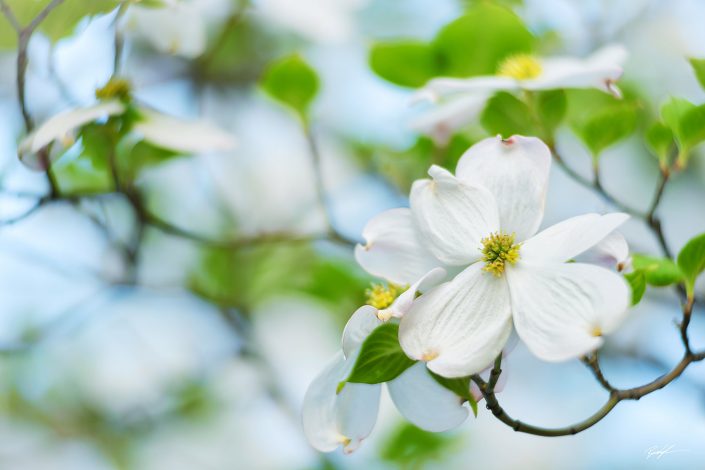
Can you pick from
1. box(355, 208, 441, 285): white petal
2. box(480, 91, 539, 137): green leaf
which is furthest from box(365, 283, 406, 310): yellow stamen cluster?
box(480, 91, 539, 137): green leaf

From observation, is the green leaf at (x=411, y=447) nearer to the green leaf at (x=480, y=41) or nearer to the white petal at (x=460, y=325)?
the green leaf at (x=480, y=41)

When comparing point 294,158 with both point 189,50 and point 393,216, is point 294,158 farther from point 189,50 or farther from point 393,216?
point 393,216

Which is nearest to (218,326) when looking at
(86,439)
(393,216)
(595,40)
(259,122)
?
(86,439)

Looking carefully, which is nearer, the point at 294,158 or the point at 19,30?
the point at 19,30

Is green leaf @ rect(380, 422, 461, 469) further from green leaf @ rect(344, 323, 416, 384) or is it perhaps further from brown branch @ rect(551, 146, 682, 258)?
green leaf @ rect(344, 323, 416, 384)

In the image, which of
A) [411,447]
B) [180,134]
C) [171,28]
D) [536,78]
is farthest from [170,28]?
[411,447]

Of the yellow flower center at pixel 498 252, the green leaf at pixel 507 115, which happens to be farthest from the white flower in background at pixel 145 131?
the yellow flower center at pixel 498 252
